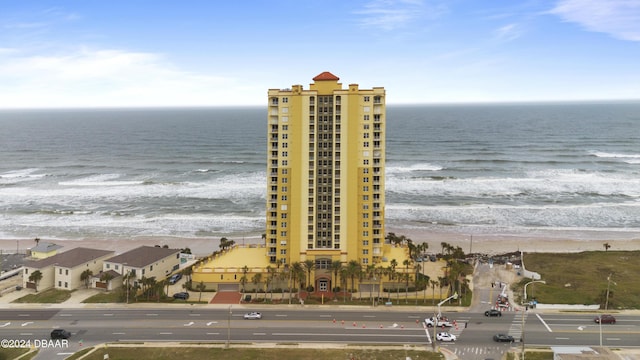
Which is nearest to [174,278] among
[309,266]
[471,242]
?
[309,266]

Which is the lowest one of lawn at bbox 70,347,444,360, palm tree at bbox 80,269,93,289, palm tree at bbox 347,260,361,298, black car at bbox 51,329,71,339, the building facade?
lawn at bbox 70,347,444,360

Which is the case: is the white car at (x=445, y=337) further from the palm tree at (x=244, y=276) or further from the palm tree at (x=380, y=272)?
the palm tree at (x=244, y=276)

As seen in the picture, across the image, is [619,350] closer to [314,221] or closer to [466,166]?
[314,221]

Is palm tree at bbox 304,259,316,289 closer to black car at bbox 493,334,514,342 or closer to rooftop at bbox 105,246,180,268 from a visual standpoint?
rooftop at bbox 105,246,180,268

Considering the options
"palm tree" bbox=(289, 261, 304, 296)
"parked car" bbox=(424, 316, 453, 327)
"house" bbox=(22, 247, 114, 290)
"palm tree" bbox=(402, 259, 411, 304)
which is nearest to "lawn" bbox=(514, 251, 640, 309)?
"palm tree" bbox=(402, 259, 411, 304)

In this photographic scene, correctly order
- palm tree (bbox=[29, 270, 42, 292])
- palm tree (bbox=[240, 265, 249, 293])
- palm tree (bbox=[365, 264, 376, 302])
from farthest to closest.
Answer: palm tree (bbox=[29, 270, 42, 292]), palm tree (bbox=[240, 265, 249, 293]), palm tree (bbox=[365, 264, 376, 302])

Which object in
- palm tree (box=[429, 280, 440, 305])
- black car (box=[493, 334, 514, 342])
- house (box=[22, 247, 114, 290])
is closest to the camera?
black car (box=[493, 334, 514, 342])

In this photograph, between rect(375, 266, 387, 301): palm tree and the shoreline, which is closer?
rect(375, 266, 387, 301): palm tree
